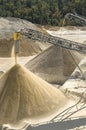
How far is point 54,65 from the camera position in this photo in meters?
38.4

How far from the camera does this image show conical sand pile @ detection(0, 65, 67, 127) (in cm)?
2673

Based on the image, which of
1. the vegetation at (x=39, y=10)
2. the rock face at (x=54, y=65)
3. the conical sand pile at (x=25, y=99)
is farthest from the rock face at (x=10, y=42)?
the conical sand pile at (x=25, y=99)

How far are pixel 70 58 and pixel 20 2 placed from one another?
119 feet

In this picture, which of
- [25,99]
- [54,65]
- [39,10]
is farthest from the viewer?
[39,10]

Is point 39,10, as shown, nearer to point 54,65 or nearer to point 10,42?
point 10,42

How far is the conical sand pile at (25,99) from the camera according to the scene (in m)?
26.7

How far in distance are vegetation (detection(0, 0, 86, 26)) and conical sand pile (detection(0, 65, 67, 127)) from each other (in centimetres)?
4248

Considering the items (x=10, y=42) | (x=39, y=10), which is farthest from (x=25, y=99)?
(x=39, y=10)

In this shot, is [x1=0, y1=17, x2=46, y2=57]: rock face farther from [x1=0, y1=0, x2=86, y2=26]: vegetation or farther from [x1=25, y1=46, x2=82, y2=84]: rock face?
[x1=0, y1=0, x2=86, y2=26]: vegetation

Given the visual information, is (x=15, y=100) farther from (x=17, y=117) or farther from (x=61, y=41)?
(x=61, y=41)

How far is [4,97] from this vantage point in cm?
2769

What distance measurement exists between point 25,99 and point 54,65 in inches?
448

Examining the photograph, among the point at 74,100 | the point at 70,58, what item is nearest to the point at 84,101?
the point at 74,100

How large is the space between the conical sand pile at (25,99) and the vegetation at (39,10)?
139 feet
